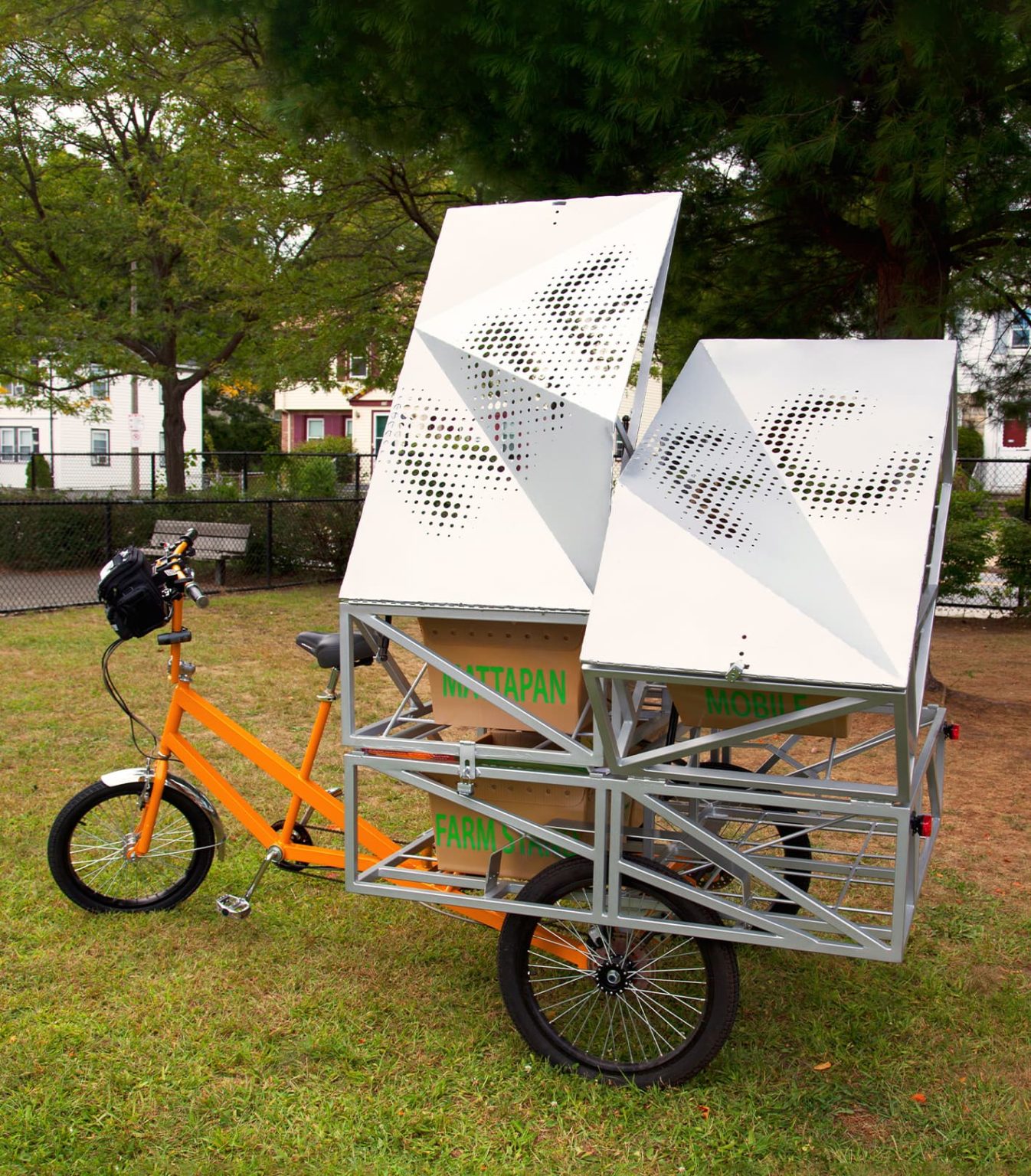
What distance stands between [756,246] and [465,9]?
2.59 metres

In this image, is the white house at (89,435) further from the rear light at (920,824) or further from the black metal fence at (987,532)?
the rear light at (920,824)

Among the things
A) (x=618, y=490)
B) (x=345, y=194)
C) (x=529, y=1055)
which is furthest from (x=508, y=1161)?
(x=345, y=194)

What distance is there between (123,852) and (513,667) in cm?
198

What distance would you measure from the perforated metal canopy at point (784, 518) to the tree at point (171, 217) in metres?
8.04

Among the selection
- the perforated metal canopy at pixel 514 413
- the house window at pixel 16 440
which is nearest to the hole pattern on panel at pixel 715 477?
the perforated metal canopy at pixel 514 413

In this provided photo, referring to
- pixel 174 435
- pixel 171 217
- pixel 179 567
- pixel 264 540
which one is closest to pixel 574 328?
pixel 179 567

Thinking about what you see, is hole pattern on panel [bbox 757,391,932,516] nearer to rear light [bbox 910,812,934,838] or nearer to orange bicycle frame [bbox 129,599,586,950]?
rear light [bbox 910,812,934,838]

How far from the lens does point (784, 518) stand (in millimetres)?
3059

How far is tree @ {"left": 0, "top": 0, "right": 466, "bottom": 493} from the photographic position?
12359mm

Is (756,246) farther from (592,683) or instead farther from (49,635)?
(49,635)

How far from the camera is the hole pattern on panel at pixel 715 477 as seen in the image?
10.1ft

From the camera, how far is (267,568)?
14.2 m

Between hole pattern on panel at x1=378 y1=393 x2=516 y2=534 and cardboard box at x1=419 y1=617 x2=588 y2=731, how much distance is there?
1.04 feet

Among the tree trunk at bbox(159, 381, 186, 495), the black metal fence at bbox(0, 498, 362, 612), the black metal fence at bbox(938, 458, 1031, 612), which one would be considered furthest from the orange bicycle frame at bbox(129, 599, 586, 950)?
the tree trunk at bbox(159, 381, 186, 495)
